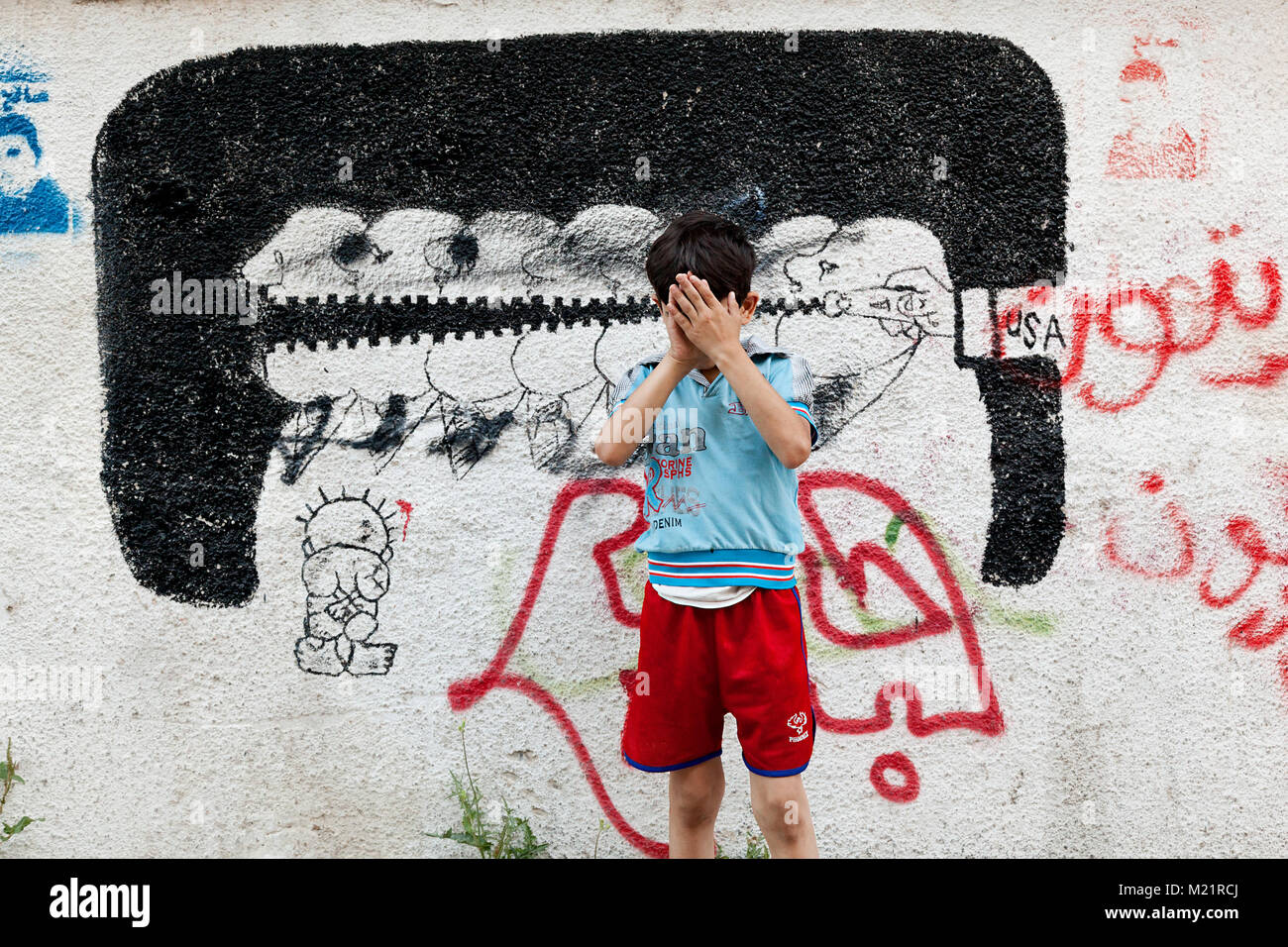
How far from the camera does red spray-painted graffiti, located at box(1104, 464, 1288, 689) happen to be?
266 cm

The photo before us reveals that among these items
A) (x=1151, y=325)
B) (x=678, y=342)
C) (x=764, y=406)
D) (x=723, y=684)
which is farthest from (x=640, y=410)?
(x=1151, y=325)

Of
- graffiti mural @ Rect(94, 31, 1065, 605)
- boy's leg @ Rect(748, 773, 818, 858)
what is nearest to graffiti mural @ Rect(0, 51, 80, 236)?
graffiti mural @ Rect(94, 31, 1065, 605)

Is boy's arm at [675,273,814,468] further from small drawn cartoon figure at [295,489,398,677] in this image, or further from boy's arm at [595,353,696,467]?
small drawn cartoon figure at [295,489,398,677]

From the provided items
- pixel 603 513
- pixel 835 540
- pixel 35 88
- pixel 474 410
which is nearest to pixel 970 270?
pixel 835 540

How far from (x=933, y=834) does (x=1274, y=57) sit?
254 centimetres

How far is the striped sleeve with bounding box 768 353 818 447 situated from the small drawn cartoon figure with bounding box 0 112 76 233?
222 cm

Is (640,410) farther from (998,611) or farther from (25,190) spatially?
(25,190)

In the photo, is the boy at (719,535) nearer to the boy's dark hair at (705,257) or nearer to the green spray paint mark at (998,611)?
the boy's dark hair at (705,257)

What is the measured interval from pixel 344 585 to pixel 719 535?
4.24ft

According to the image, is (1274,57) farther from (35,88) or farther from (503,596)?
(35,88)

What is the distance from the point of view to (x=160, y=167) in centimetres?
274

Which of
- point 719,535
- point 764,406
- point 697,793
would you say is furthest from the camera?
point 697,793

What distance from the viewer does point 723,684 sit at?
2.00 meters

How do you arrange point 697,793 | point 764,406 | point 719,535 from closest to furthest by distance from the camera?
point 764,406, point 719,535, point 697,793
